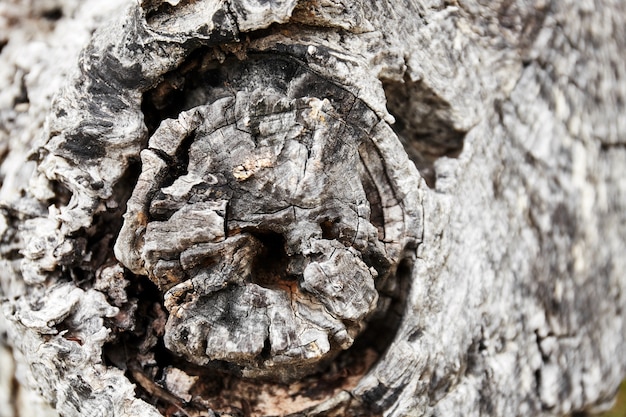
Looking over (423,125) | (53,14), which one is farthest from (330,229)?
(53,14)

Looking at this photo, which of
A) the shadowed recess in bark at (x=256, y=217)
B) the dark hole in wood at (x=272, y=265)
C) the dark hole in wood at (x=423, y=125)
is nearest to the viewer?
the shadowed recess in bark at (x=256, y=217)

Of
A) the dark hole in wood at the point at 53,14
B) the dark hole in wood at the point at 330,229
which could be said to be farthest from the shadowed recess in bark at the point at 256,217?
the dark hole in wood at the point at 53,14

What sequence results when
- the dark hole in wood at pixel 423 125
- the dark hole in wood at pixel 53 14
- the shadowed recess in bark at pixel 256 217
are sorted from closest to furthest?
the shadowed recess in bark at pixel 256 217
the dark hole in wood at pixel 423 125
the dark hole in wood at pixel 53 14

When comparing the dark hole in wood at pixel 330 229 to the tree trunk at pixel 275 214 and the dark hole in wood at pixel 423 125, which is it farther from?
the dark hole in wood at pixel 423 125

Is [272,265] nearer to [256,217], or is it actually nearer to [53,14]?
[256,217]

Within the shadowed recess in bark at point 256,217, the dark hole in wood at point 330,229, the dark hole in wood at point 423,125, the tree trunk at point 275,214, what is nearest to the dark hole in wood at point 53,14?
the tree trunk at point 275,214

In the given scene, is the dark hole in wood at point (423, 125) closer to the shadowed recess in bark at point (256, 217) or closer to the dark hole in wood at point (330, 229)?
the shadowed recess in bark at point (256, 217)

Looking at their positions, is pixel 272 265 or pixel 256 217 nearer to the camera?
pixel 256 217

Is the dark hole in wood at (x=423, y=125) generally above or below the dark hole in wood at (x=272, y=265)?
above

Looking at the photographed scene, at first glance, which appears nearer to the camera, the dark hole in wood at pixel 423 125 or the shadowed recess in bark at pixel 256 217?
the shadowed recess in bark at pixel 256 217

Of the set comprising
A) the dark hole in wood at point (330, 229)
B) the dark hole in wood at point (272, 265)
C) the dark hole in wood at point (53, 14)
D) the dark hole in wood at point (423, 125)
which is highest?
the dark hole in wood at point (53, 14)
